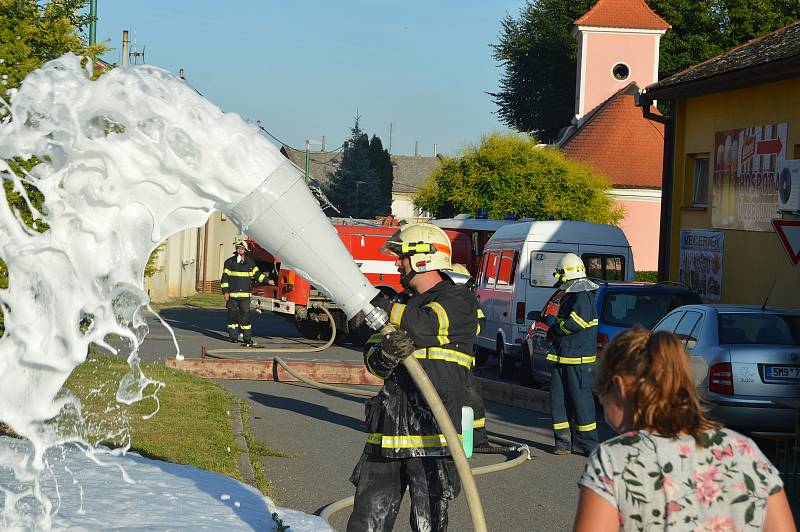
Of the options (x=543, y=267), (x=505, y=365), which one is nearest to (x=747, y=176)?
(x=543, y=267)

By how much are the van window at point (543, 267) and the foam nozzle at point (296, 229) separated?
46.3 ft

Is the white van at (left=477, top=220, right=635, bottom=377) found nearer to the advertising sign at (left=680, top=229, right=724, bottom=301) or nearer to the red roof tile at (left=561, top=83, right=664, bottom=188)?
the advertising sign at (left=680, top=229, right=724, bottom=301)

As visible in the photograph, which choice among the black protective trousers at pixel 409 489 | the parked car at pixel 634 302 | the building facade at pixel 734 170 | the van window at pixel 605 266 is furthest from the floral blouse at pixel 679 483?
the van window at pixel 605 266

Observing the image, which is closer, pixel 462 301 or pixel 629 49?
pixel 462 301

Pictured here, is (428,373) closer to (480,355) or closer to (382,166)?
(480,355)

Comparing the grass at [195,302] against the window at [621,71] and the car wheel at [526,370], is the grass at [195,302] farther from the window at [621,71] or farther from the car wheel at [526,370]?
the window at [621,71]

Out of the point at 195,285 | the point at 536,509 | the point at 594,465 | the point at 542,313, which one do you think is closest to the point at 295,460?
the point at 536,509

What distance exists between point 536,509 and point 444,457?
10.5ft

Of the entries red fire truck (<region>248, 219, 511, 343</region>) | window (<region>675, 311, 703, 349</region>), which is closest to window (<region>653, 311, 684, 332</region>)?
window (<region>675, 311, 703, 349</region>)

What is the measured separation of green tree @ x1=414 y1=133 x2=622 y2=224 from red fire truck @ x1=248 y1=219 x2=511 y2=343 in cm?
1099

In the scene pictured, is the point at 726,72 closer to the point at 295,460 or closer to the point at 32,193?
the point at 295,460

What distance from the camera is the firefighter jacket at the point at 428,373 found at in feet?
20.0

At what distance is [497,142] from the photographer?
39.0 m

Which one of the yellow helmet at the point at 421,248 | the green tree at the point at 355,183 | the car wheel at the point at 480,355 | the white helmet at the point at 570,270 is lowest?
the car wheel at the point at 480,355
